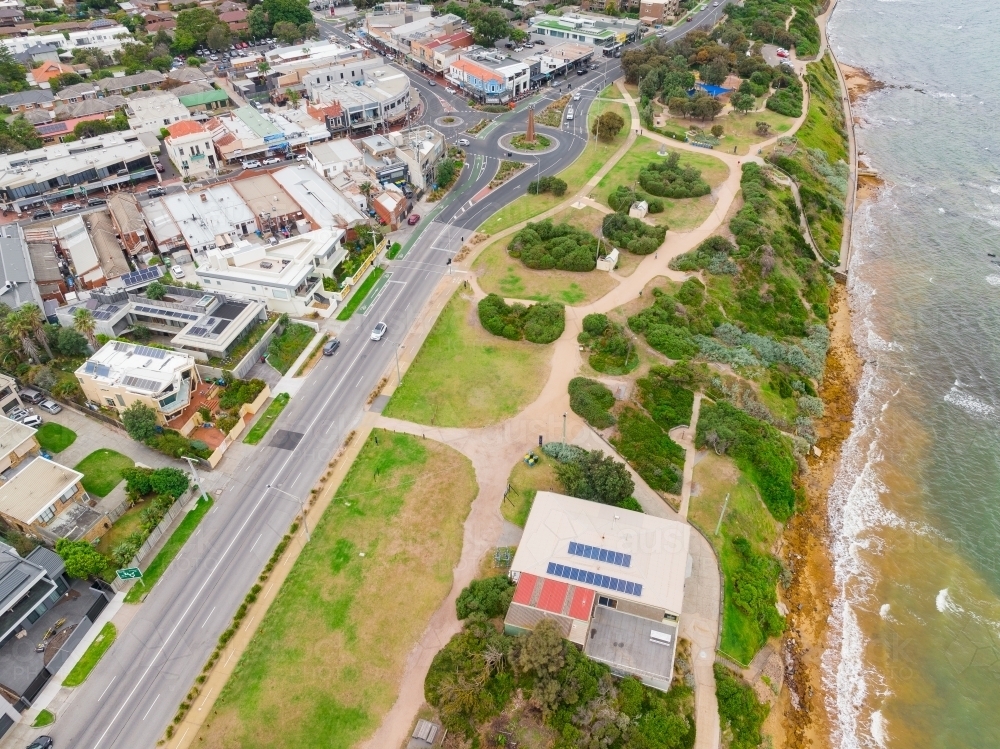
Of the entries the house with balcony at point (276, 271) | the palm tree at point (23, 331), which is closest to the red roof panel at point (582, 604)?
the house with balcony at point (276, 271)

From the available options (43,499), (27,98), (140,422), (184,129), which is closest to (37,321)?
(140,422)

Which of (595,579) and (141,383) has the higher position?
(141,383)

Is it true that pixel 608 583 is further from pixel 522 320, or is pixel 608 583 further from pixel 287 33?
pixel 287 33

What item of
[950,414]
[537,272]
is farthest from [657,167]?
[950,414]

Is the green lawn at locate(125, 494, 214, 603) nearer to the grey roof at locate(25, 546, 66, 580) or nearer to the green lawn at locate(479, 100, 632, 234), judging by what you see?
the grey roof at locate(25, 546, 66, 580)

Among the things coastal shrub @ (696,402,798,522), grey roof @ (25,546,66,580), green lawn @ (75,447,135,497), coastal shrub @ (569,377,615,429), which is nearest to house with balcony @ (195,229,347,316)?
green lawn @ (75,447,135,497)
